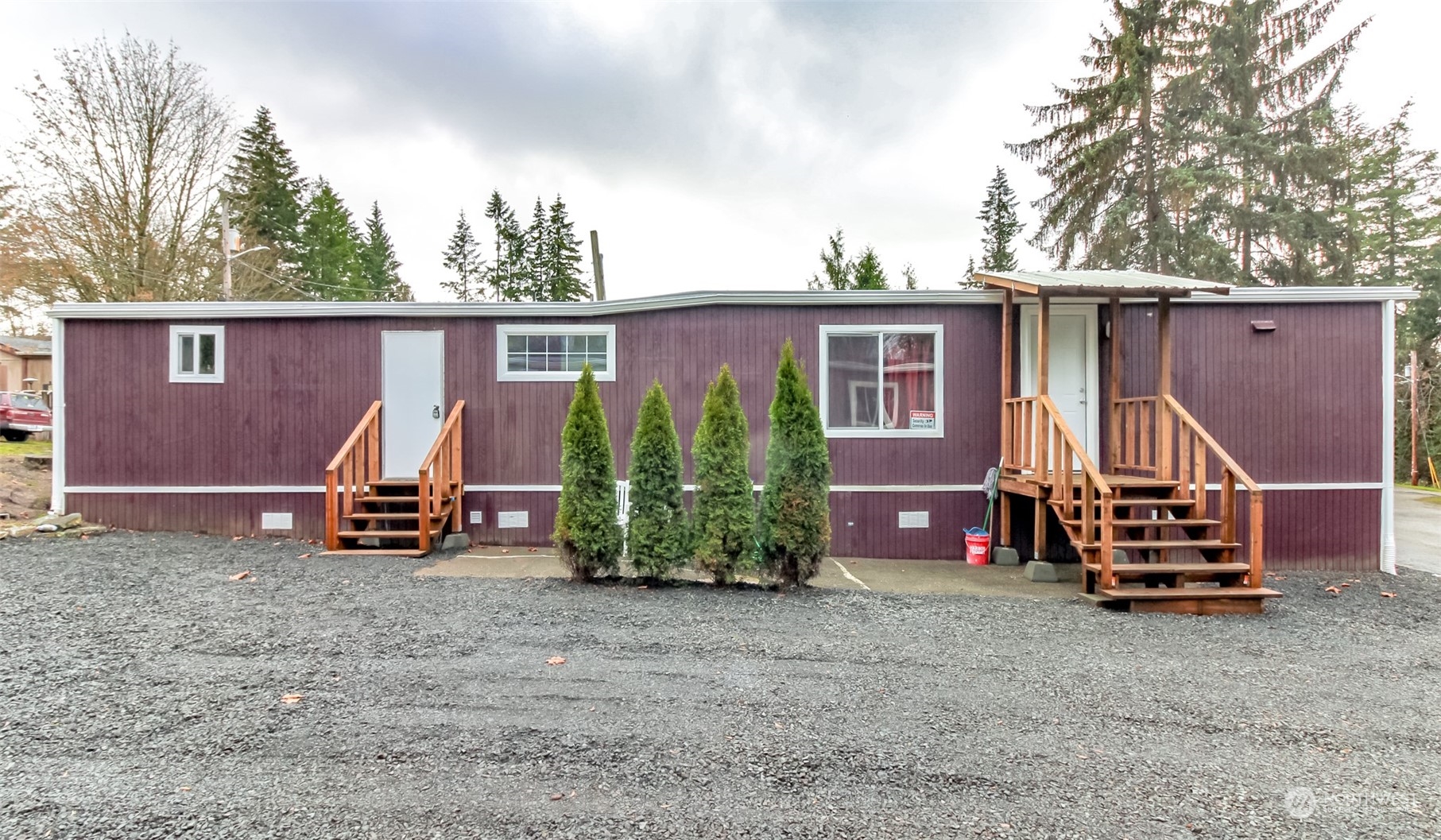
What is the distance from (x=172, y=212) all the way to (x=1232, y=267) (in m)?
21.5

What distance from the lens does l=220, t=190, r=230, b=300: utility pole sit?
1311 cm

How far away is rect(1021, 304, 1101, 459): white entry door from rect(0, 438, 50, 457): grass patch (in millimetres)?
12591

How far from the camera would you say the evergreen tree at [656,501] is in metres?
4.79

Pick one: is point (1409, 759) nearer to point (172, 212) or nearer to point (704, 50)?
point (704, 50)

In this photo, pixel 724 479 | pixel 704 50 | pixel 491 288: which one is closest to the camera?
pixel 724 479

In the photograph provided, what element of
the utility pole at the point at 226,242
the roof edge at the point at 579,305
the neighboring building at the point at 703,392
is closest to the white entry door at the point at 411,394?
the neighboring building at the point at 703,392

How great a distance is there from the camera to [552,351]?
671cm

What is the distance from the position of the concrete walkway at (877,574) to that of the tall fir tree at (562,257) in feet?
64.3

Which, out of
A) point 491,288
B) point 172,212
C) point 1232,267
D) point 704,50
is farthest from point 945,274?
point 172,212

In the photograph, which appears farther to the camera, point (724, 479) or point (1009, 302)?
point (1009, 302)

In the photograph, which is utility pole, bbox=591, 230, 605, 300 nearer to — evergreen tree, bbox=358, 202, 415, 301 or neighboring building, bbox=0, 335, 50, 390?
evergreen tree, bbox=358, 202, 415, 301

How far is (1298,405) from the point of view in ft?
21.1

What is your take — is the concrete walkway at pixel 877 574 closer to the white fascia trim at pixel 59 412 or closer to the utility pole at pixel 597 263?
the white fascia trim at pixel 59 412

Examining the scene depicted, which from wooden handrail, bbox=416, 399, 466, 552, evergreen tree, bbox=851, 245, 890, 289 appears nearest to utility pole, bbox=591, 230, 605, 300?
wooden handrail, bbox=416, 399, 466, 552
